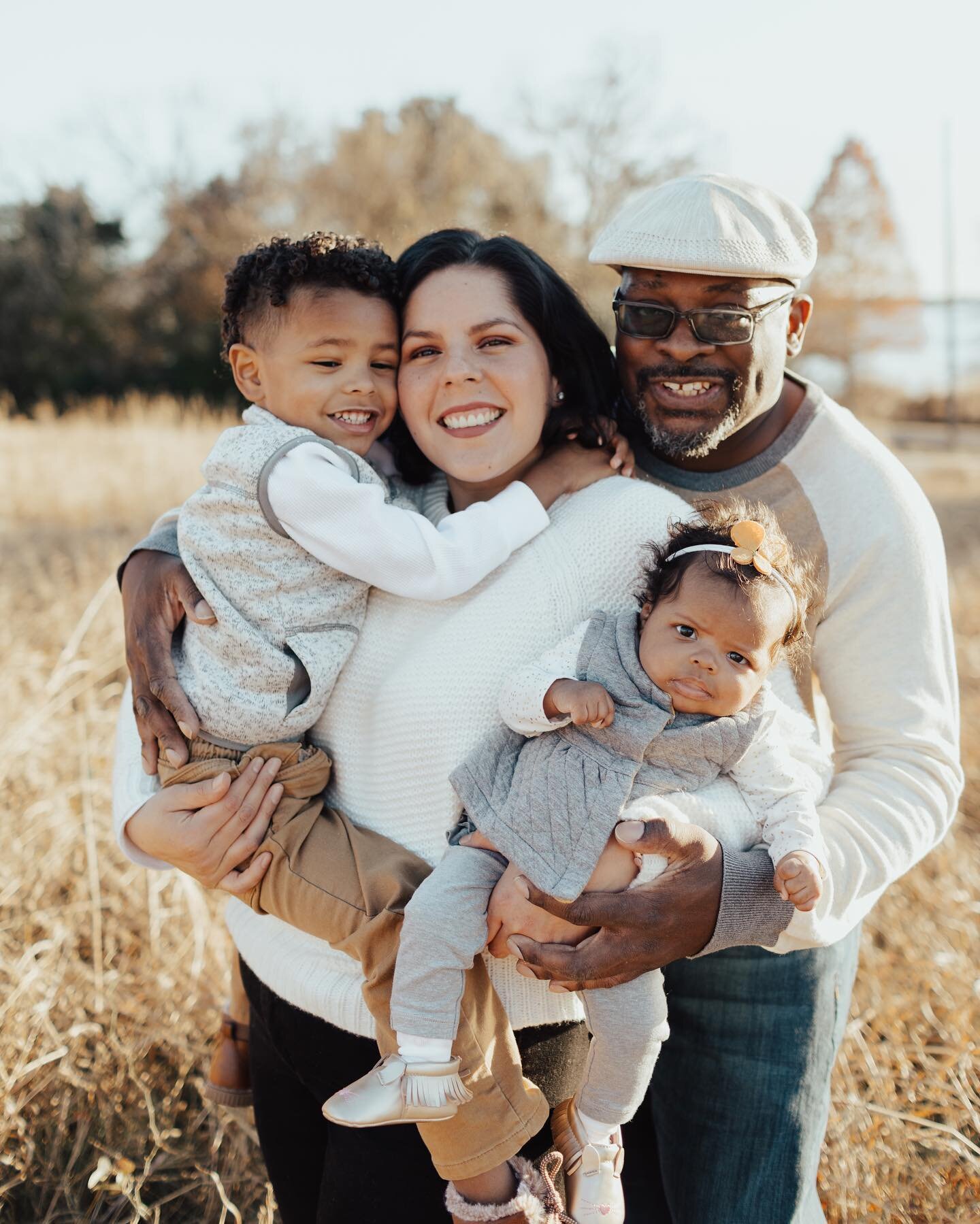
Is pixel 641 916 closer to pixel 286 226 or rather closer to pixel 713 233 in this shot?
pixel 713 233

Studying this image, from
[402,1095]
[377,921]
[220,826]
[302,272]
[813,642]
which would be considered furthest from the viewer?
[813,642]

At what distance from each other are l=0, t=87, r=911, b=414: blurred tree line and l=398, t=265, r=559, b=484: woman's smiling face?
1705 centimetres

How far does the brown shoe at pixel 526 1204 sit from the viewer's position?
1.84 meters

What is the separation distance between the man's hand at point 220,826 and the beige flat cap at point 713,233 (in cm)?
135

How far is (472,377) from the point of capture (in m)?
2.17

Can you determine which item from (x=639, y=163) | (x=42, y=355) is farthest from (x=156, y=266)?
(x=639, y=163)

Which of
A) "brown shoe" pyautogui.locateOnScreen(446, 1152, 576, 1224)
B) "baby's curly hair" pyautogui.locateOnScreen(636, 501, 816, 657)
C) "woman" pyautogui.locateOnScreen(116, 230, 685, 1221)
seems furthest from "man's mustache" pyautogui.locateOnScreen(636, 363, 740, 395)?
"brown shoe" pyautogui.locateOnScreen(446, 1152, 576, 1224)

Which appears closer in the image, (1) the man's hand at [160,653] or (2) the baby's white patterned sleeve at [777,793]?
(2) the baby's white patterned sleeve at [777,793]

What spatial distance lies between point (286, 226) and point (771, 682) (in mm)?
21891

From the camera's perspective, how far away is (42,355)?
2022 cm

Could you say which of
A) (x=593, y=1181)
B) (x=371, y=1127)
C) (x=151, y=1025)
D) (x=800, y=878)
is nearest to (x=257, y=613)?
(x=371, y=1127)

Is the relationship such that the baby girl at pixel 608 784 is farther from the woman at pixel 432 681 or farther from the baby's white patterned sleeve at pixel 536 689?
the woman at pixel 432 681

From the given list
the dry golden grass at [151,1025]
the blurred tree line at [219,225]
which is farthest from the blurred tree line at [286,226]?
the dry golden grass at [151,1025]

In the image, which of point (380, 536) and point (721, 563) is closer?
point (721, 563)
